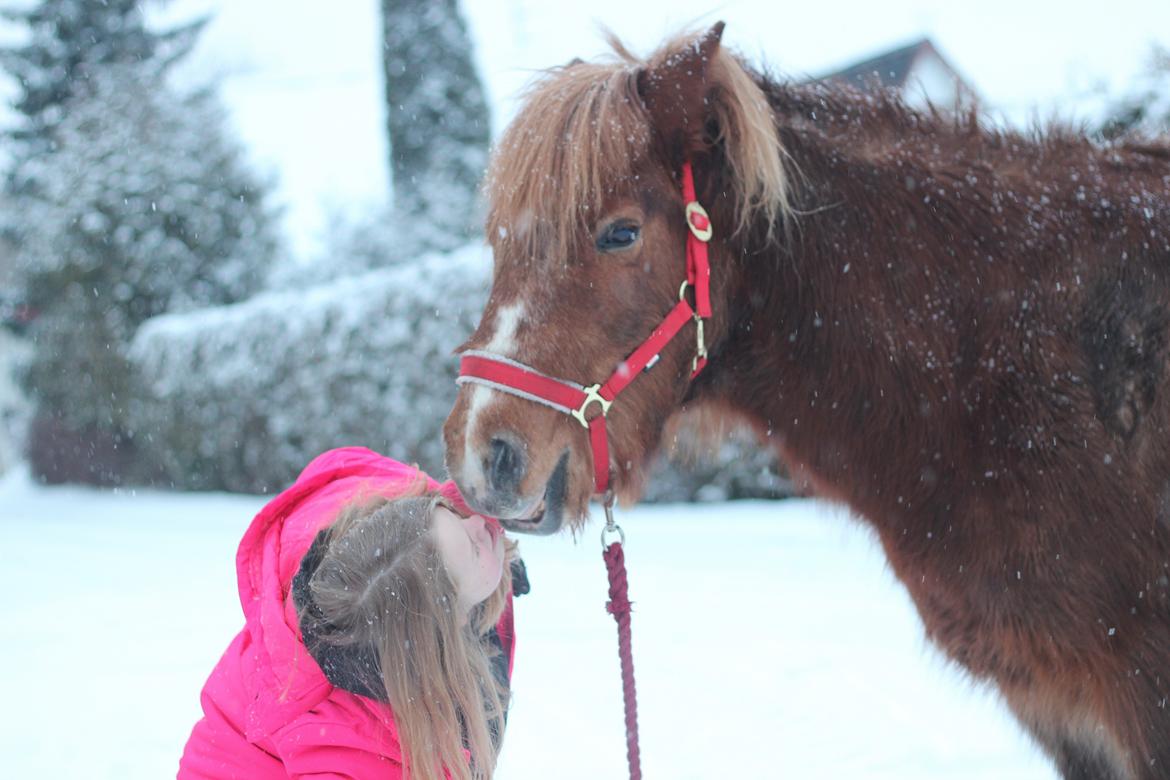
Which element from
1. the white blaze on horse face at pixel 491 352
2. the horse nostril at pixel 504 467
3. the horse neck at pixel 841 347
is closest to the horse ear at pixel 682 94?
the horse neck at pixel 841 347

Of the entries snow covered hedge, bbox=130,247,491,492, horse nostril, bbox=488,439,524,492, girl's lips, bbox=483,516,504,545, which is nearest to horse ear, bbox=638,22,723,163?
horse nostril, bbox=488,439,524,492

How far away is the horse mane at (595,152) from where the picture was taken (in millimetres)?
1787

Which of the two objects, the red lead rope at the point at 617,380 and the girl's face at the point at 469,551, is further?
the girl's face at the point at 469,551

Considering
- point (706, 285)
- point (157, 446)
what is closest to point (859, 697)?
point (706, 285)

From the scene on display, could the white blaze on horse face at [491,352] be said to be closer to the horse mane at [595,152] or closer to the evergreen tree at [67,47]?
the horse mane at [595,152]

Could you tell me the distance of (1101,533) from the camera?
1653mm

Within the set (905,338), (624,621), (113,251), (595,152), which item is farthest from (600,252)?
(113,251)

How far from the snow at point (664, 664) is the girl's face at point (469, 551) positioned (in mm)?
208

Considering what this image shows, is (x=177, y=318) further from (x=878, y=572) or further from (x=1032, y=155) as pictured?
(x=1032, y=155)

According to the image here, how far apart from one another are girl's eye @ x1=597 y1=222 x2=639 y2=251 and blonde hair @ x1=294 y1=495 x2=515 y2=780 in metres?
0.68

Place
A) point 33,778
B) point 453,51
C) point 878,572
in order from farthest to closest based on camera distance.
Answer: point 453,51, point 878,572, point 33,778

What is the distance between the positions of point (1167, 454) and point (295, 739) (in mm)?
1758

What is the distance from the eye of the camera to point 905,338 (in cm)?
182

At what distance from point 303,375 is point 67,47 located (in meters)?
12.5
